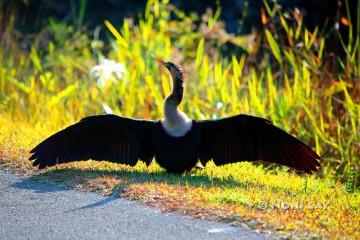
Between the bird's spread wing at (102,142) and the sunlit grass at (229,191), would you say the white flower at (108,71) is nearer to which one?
the sunlit grass at (229,191)

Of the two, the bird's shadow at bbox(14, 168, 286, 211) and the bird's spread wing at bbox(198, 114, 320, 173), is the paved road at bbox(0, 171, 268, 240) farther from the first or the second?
the bird's spread wing at bbox(198, 114, 320, 173)

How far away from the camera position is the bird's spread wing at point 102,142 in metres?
6.57

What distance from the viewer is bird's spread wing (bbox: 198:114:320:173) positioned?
22.0 feet

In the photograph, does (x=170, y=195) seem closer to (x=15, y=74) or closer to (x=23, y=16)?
(x=15, y=74)

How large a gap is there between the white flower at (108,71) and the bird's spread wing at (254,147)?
104 inches

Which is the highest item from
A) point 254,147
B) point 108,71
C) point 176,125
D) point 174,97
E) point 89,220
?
point 108,71

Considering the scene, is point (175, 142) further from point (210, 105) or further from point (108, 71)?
point (108, 71)

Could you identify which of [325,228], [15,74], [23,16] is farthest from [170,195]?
[23,16]

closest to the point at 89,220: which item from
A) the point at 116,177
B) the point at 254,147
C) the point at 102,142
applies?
the point at 116,177

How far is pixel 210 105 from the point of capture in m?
8.77

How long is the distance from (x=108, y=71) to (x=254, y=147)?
9.18ft

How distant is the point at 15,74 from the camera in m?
10.4

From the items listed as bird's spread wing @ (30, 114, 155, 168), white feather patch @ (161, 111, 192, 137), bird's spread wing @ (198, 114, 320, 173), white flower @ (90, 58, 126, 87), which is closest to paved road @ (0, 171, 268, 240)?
bird's spread wing @ (30, 114, 155, 168)

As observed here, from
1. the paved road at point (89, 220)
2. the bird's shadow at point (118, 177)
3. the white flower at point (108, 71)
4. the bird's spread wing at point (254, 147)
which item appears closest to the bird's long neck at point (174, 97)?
the bird's spread wing at point (254, 147)
